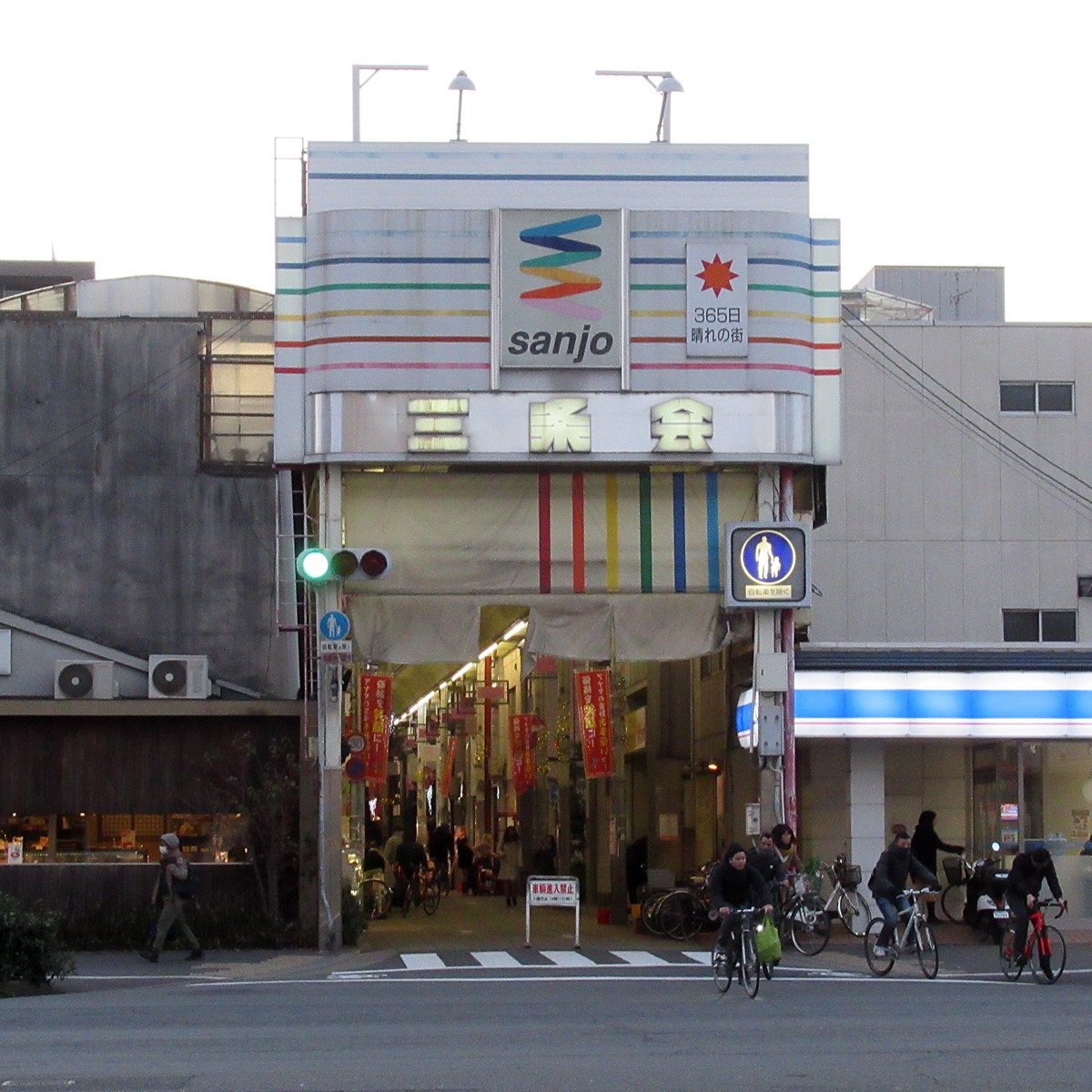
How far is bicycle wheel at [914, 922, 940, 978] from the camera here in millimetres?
21812

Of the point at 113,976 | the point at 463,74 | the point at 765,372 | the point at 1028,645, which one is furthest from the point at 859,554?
the point at 113,976

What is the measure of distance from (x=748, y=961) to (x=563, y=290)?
36.6ft

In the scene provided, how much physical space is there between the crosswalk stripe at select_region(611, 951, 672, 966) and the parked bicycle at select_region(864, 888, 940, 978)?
3.09 metres

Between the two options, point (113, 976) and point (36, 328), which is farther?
point (36, 328)

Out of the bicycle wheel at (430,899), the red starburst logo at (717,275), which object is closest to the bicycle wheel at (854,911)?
the red starburst logo at (717,275)

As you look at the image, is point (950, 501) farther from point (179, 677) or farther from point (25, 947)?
point (25, 947)

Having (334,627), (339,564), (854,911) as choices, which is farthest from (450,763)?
(339,564)

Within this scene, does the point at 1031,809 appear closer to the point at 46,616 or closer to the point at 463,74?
the point at 463,74

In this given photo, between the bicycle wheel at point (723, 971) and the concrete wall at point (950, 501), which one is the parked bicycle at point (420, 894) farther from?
the bicycle wheel at point (723, 971)

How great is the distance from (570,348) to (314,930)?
9.16 meters

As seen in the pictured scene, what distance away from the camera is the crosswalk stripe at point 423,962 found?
79.4 ft

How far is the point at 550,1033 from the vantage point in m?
15.2

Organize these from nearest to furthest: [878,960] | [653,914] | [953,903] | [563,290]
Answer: [878,960] → [563,290] → [653,914] → [953,903]

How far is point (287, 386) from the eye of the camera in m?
27.2
